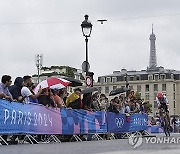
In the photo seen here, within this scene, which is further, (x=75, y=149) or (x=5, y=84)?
(x=5, y=84)

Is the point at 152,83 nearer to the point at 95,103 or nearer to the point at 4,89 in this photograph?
the point at 95,103

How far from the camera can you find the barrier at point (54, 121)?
11.5 metres

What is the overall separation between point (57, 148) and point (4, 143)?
1.24m

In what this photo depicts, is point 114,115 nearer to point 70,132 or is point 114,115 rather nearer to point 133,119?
point 133,119

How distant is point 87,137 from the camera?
17.2m

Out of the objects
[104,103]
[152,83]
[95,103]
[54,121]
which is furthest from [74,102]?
[152,83]

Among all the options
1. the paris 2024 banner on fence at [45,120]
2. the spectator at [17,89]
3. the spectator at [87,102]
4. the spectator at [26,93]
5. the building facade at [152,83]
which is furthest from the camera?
the building facade at [152,83]

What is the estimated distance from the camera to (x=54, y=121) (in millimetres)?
14258

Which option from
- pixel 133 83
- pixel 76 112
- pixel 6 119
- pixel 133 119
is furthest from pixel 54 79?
pixel 133 83

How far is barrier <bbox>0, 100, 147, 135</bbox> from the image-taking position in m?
11.5

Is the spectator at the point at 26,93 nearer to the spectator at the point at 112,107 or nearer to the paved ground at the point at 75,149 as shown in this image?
the paved ground at the point at 75,149

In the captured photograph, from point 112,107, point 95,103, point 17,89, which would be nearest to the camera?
point 17,89

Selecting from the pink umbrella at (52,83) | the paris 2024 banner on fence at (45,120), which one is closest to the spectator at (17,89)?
the paris 2024 banner on fence at (45,120)

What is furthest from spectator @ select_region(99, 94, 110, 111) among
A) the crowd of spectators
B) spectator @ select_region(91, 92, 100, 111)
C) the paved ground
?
the paved ground
